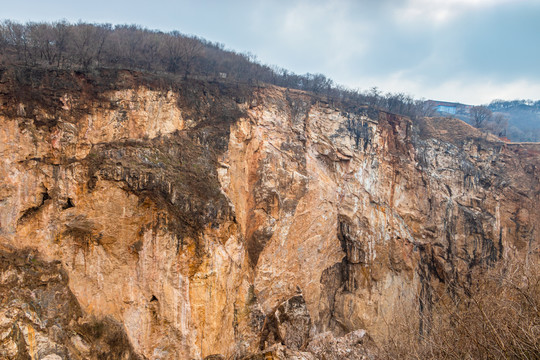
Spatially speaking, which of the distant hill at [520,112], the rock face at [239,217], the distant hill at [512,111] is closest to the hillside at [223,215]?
the rock face at [239,217]

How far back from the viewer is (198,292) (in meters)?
12.7

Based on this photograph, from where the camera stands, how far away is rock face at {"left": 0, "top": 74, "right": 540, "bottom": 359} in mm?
11930

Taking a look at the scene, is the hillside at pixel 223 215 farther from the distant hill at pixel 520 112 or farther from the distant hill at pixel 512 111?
the distant hill at pixel 520 112

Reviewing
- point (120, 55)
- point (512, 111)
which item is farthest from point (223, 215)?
point (512, 111)

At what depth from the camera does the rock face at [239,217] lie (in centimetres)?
1193

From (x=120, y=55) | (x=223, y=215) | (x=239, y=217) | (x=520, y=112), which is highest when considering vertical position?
(x=520, y=112)

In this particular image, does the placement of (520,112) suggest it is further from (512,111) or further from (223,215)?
(223,215)

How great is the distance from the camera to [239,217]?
14852 millimetres

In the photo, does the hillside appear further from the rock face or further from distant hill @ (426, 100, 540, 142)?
distant hill @ (426, 100, 540, 142)

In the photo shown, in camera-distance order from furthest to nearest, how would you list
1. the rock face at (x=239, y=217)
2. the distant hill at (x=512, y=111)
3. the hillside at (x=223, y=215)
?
the distant hill at (x=512, y=111) → the rock face at (x=239, y=217) → the hillside at (x=223, y=215)

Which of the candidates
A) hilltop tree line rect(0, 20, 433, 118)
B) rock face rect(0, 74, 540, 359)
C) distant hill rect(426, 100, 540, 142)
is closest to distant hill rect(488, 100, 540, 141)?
distant hill rect(426, 100, 540, 142)

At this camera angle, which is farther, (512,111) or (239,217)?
(512,111)

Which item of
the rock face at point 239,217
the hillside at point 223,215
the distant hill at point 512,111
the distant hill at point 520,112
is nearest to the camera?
→ the hillside at point 223,215

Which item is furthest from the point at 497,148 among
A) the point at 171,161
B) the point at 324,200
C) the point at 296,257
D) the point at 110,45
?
the point at 110,45
